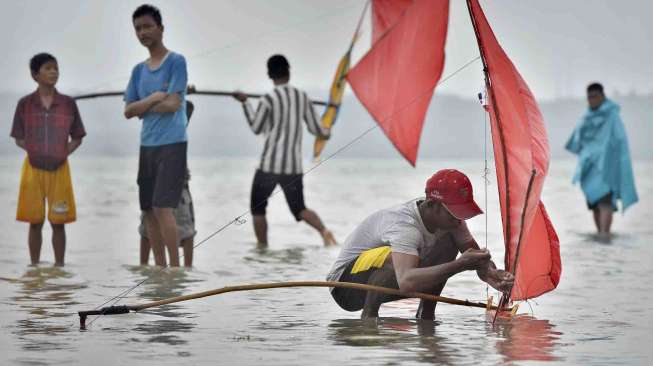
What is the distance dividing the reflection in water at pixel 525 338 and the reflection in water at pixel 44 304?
201cm

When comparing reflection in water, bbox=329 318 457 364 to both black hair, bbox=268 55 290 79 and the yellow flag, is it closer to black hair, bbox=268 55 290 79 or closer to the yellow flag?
black hair, bbox=268 55 290 79

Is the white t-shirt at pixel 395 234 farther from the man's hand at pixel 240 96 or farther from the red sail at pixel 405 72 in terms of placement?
the red sail at pixel 405 72

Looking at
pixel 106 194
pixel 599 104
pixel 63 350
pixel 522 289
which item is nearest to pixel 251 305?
pixel 522 289

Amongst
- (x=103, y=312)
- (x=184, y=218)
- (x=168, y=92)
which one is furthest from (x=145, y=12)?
(x=103, y=312)

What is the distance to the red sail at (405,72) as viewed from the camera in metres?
15.1

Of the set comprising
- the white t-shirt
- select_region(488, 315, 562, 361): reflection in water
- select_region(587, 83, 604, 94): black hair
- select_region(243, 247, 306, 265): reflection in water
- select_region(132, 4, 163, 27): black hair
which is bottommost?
select_region(488, 315, 562, 361): reflection in water

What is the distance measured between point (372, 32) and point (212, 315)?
9.04 meters

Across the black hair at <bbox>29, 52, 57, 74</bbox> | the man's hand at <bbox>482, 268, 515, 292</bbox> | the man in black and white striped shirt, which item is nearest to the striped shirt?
the man in black and white striped shirt

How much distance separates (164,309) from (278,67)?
5022 mm

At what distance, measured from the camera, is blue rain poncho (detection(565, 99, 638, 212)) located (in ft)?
52.3

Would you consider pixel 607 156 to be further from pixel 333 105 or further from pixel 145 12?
pixel 145 12

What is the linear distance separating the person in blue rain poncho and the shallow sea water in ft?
1.56

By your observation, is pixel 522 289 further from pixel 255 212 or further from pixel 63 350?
pixel 255 212

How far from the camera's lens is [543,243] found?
8219 mm
